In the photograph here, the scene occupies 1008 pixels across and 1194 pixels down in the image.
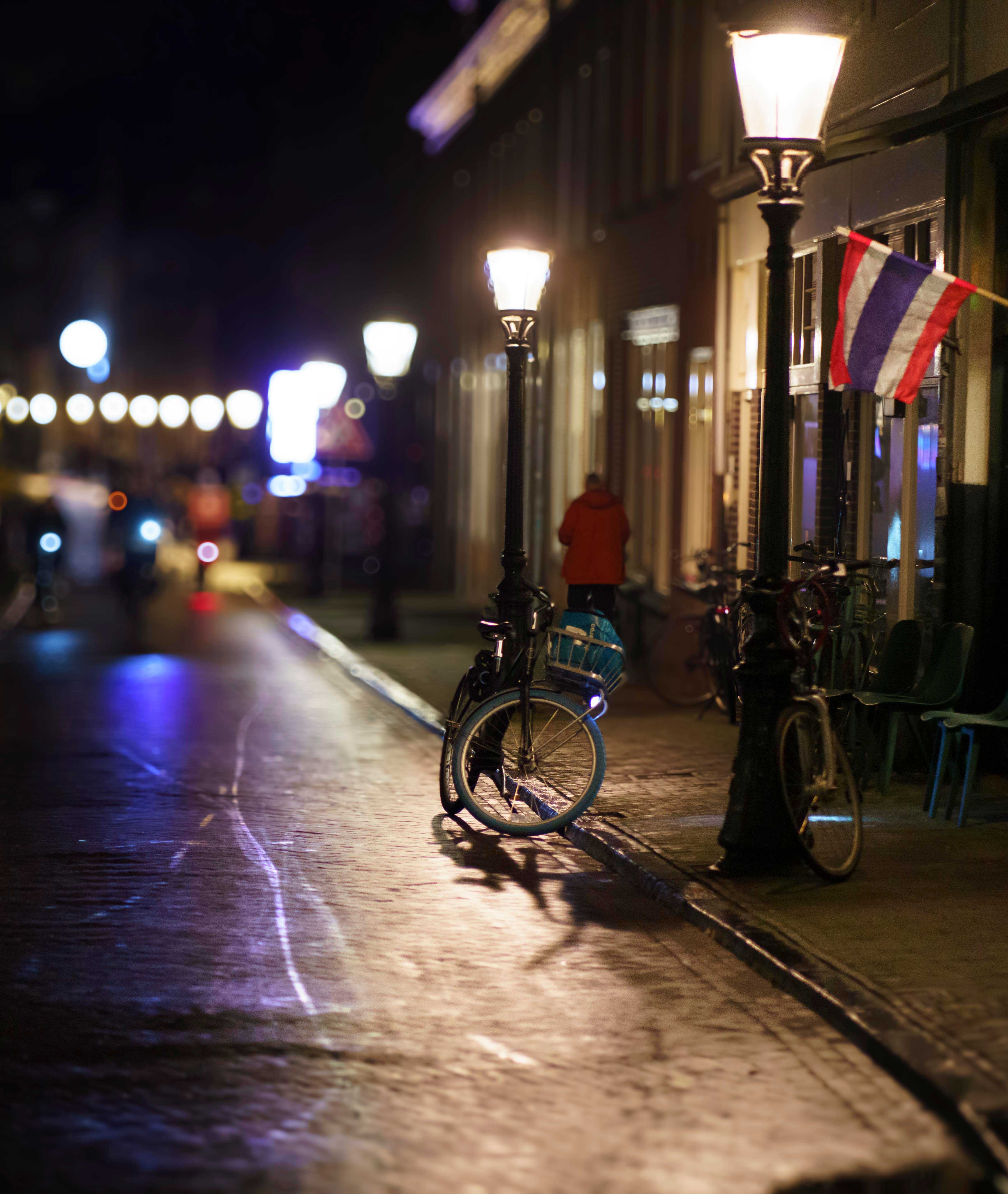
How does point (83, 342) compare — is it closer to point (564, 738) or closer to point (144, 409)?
point (144, 409)

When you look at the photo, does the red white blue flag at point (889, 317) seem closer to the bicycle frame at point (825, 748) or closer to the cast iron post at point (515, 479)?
the cast iron post at point (515, 479)

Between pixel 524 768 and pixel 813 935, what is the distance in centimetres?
277

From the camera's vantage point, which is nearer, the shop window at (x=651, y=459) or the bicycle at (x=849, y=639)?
the bicycle at (x=849, y=639)

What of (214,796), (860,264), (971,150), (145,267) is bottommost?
(214,796)

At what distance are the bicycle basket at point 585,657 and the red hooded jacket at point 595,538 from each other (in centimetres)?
553

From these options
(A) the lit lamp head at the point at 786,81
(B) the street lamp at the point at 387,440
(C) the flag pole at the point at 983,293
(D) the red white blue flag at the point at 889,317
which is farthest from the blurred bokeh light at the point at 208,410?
(A) the lit lamp head at the point at 786,81

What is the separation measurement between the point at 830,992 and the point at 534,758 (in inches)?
139

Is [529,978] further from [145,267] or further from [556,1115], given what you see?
[145,267]

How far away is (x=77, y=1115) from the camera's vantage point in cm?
500

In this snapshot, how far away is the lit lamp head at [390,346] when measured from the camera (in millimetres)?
21562

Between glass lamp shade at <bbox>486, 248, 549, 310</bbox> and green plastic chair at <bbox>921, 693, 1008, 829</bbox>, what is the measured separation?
390 cm

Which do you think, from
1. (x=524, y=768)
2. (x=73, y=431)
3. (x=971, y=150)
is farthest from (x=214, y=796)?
(x=73, y=431)

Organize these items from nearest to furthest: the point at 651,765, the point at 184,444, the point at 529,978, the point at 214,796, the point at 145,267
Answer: the point at 529,978 → the point at 214,796 → the point at 651,765 → the point at 184,444 → the point at 145,267

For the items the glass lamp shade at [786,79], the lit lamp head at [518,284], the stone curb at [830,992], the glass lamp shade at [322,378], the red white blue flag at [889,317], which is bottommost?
the stone curb at [830,992]
